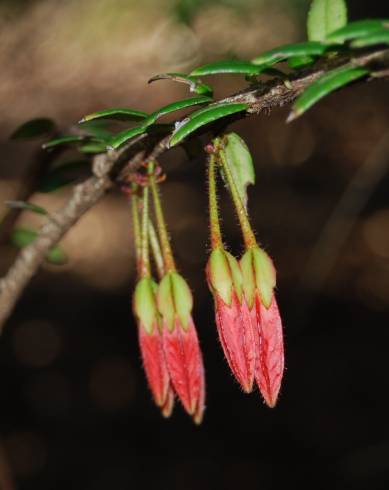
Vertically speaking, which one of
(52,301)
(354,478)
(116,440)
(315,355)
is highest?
(52,301)

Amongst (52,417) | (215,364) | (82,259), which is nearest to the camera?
(52,417)

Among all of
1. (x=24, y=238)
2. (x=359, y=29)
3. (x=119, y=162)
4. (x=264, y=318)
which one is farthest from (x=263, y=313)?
(x=24, y=238)

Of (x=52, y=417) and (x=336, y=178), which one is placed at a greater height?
(x=336, y=178)

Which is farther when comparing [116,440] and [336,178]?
[336,178]

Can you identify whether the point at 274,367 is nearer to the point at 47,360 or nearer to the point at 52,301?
the point at 47,360

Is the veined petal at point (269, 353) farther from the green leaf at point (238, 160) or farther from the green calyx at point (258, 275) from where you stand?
the green leaf at point (238, 160)

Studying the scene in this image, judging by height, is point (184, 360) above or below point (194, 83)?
below

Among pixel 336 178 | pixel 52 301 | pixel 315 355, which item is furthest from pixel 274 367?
pixel 336 178

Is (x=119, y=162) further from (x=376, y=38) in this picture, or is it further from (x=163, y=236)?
(x=376, y=38)

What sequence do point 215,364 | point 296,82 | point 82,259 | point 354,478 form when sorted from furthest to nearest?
1. point 82,259
2. point 215,364
3. point 354,478
4. point 296,82
